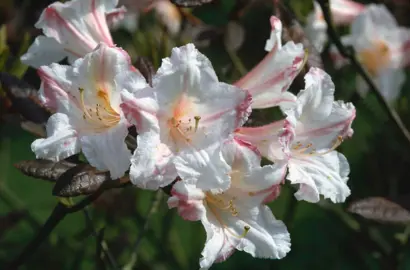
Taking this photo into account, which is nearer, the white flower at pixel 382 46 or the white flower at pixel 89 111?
the white flower at pixel 89 111

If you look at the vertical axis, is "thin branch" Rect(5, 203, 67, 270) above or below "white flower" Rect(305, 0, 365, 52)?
above

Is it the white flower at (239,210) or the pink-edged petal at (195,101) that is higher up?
the pink-edged petal at (195,101)

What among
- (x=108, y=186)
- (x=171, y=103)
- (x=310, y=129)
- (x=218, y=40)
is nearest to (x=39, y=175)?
(x=108, y=186)

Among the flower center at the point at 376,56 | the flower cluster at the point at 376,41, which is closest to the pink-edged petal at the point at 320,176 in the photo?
the flower cluster at the point at 376,41

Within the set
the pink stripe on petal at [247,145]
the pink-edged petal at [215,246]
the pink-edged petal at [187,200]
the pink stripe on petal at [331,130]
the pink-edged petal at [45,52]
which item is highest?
the pink-edged petal at [45,52]

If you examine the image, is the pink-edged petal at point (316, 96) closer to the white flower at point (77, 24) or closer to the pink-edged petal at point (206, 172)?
the pink-edged petal at point (206, 172)

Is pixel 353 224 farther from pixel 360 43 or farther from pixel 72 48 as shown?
pixel 72 48

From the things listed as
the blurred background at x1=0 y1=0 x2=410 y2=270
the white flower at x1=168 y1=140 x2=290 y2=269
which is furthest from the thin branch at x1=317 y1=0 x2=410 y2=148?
the white flower at x1=168 y1=140 x2=290 y2=269

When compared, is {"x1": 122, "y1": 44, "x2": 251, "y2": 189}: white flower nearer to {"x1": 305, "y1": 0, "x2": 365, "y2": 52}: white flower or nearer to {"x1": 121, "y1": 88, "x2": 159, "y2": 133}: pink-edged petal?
{"x1": 121, "y1": 88, "x2": 159, "y2": 133}: pink-edged petal
